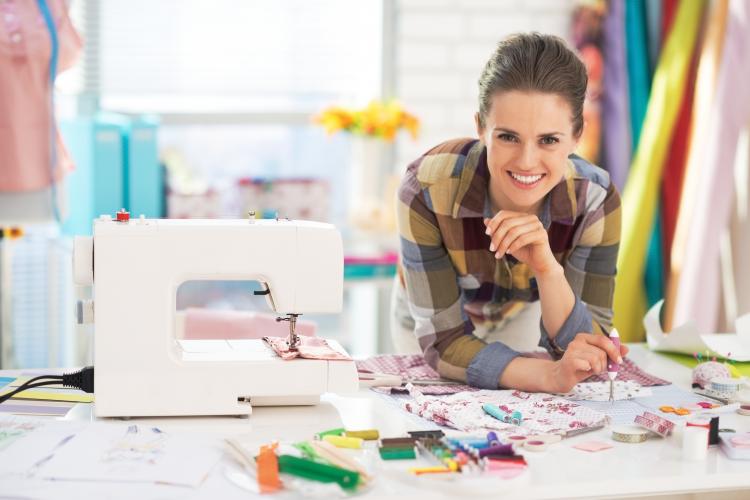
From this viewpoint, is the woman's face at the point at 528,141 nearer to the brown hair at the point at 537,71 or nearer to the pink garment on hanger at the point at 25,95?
the brown hair at the point at 537,71

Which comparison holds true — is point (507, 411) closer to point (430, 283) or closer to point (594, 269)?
point (430, 283)

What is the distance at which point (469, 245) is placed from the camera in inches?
78.3

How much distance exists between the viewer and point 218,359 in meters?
1.65

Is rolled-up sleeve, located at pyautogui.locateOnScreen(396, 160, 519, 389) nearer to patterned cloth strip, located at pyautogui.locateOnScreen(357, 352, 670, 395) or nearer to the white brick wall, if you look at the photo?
patterned cloth strip, located at pyautogui.locateOnScreen(357, 352, 670, 395)

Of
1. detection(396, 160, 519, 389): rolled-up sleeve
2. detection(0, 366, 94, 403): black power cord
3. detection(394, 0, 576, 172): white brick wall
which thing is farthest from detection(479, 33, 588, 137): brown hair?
detection(394, 0, 576, 172): white brick wall

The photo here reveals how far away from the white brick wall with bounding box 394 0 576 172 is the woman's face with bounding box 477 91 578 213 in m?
2.21

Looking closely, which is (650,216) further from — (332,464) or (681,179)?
(332,464)

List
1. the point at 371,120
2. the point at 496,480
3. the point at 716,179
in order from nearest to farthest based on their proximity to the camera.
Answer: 1. the point at 496,480
2. the point at 716,179
3. the point at 371,120

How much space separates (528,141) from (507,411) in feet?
1.51

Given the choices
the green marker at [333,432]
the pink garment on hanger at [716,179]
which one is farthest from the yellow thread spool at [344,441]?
the pink garment on hanger at [716,179]

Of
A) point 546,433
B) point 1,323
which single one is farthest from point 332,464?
point 1,323

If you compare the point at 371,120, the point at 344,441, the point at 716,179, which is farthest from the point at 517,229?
the point at 371,120

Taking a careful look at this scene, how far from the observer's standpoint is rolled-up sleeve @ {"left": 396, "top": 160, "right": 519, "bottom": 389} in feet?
6.32

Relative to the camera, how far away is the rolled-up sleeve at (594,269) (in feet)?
6.49
